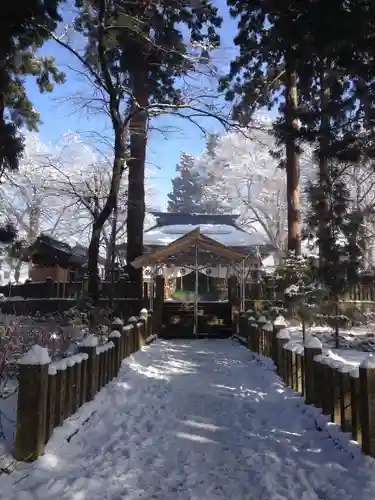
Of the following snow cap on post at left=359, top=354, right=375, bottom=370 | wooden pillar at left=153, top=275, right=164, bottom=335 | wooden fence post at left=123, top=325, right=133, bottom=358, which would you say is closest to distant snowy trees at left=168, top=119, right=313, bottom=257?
wooden pillar at left=153, top=275, right=164, bottom=335

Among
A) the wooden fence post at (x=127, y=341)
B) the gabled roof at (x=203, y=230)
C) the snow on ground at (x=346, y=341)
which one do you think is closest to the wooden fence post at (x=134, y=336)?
the wooden fence post at (x=127, y=341)

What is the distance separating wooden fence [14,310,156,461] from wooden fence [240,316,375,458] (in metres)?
2.82

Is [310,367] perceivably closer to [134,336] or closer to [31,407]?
[31,407]

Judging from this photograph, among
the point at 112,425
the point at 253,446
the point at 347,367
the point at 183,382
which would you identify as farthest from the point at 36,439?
the point at 183,382

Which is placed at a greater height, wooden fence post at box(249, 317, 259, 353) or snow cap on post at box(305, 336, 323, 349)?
snow cap on post at box(305, 336, 323, 349)

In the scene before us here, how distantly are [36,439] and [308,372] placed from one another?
11.4 ft

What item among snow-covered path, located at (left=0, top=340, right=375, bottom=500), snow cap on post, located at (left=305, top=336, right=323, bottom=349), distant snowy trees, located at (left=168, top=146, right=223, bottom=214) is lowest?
snow-covered path, located at (left=0, top=340, right=375, bottom=500)

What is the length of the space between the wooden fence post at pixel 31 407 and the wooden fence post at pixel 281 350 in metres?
4.60

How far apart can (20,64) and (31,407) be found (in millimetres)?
9843

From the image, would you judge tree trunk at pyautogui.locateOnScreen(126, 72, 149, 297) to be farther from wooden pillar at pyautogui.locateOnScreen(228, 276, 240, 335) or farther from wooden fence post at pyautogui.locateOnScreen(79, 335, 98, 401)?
wooden fence post at pyautogui.locateOnScreen(79, 335, 98, 401)

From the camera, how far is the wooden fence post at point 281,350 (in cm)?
764

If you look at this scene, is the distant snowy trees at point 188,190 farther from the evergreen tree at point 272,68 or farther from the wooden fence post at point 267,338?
the wooden fence post at point 267,338

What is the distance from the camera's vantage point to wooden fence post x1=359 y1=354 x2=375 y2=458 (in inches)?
154

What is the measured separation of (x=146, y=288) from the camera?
18.2 metres
